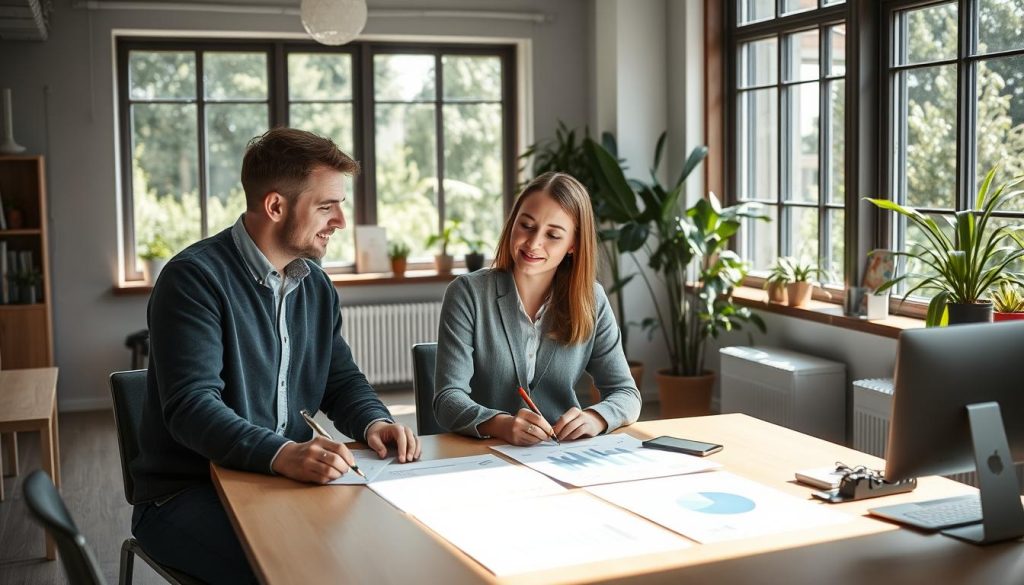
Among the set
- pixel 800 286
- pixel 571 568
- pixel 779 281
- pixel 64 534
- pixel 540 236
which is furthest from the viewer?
pixel 779 281

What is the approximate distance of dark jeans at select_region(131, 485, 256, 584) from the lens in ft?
7.18

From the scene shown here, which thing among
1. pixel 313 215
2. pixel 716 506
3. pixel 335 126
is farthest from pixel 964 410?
pixel 335 126

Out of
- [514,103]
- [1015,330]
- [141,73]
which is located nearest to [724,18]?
[514,103]

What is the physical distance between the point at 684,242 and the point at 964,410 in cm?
405

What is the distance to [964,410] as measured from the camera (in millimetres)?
1881

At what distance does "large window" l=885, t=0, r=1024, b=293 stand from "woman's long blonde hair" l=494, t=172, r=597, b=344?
7.79 ft

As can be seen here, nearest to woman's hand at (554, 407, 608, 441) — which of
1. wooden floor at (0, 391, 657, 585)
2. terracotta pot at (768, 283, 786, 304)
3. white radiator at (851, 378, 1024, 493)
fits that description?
wooden floor at (0, 391, 657, 585)

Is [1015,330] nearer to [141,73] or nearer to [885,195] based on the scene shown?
[885,195]

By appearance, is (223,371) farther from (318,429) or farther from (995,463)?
(995,463)

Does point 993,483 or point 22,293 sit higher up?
point 22,293

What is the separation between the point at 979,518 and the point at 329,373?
148 cm

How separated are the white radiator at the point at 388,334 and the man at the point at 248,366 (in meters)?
4.41

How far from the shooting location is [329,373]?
270 centimetres

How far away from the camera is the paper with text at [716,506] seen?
1856 millimetres
